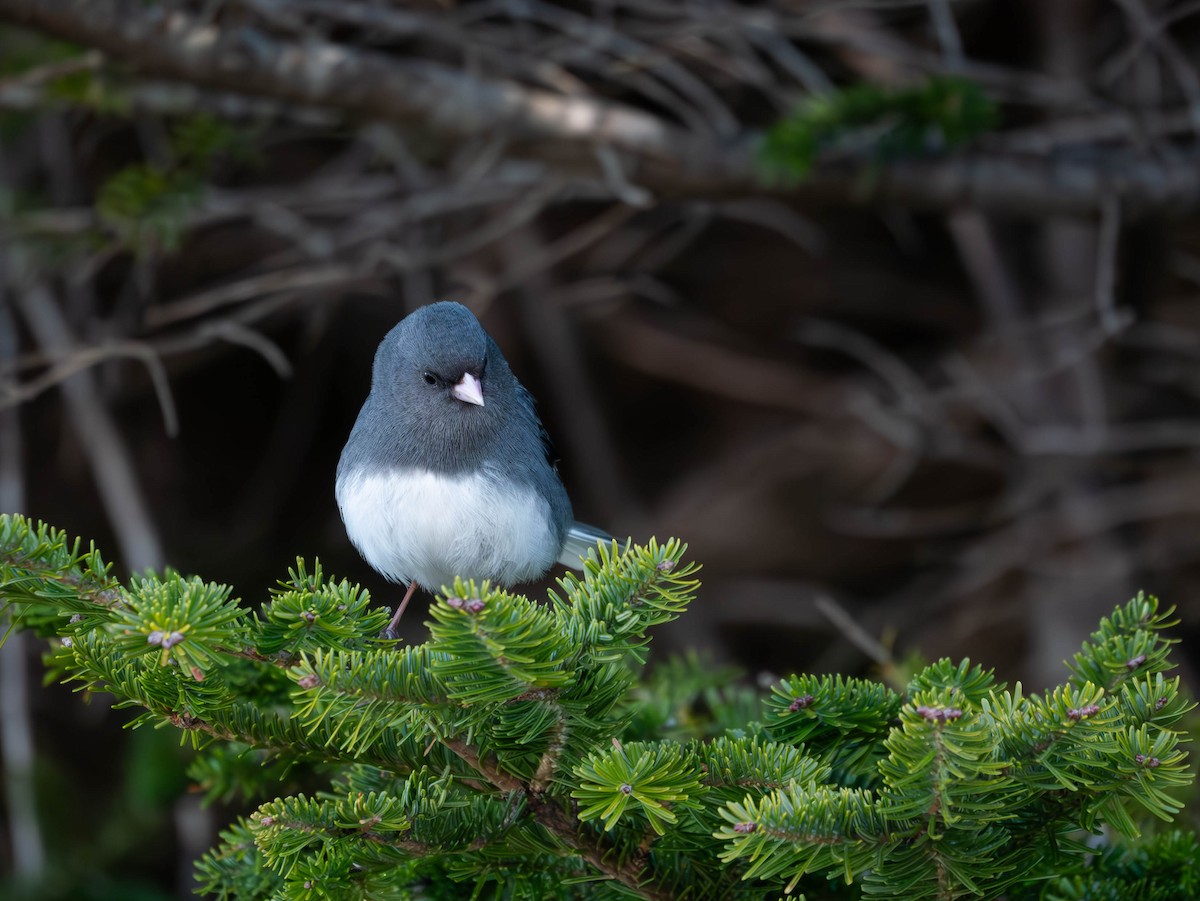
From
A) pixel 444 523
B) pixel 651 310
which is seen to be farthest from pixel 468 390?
pixel 651 310

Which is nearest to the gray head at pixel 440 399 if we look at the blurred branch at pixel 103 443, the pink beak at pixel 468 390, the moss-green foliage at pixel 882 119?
the pink beak at pixel 468 390

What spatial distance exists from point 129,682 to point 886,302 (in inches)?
104

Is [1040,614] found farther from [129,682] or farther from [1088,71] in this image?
[129,682]

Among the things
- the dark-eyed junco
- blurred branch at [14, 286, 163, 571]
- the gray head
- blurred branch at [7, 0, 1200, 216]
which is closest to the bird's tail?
the dark-eyed junco

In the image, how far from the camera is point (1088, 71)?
2762 millimetres

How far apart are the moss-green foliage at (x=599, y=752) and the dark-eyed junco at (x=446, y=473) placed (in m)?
0.47

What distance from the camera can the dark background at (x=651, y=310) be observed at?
2080mm

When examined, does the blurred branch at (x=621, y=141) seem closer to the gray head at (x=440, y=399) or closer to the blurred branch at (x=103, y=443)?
the gray head at (x=440, y=399)

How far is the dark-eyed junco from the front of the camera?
150cm

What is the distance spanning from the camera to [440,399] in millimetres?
1574

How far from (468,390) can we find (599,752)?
744 millimetres

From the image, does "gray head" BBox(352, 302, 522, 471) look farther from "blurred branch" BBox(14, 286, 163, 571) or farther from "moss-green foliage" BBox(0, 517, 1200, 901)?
"blurred branch" BBox(14, 286, 163, 571)

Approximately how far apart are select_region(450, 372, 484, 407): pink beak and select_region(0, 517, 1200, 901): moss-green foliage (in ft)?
1.89

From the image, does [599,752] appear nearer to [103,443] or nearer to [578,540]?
[578,540]
